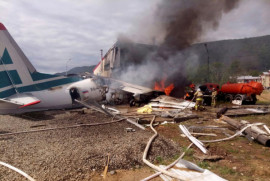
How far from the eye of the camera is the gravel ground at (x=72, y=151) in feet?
14.1

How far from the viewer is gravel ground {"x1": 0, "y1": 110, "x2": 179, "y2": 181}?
4297 millimetres

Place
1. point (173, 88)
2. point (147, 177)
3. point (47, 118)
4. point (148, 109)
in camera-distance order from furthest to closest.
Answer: point (173, 88), point (148, 109), point (47, 118), point (147, 177)

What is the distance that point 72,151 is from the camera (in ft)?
17.3

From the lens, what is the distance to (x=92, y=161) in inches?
186

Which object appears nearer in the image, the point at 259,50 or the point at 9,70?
the point at 9,70

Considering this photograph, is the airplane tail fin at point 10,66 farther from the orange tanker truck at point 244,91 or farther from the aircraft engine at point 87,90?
the orange tanker truck at point 244,91

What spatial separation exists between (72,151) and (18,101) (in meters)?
6.40

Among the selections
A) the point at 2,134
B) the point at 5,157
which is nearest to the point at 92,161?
the point at 5,157

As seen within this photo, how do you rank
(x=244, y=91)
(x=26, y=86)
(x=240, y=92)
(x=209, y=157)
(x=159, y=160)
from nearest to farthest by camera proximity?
(x=159, y=160) < (x=209, y=157) < (x=26, y=86) < (x=244, y=91) < (x=240, y=92)

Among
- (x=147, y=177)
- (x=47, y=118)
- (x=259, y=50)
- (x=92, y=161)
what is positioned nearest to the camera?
(x=147, y=177)

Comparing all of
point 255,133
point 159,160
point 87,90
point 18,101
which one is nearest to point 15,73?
point 18,101

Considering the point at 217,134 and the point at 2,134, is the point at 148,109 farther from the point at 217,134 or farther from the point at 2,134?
the point at 2,134

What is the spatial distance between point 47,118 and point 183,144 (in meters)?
6.97

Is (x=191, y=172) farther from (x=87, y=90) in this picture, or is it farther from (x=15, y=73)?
(x=15, y=73)
